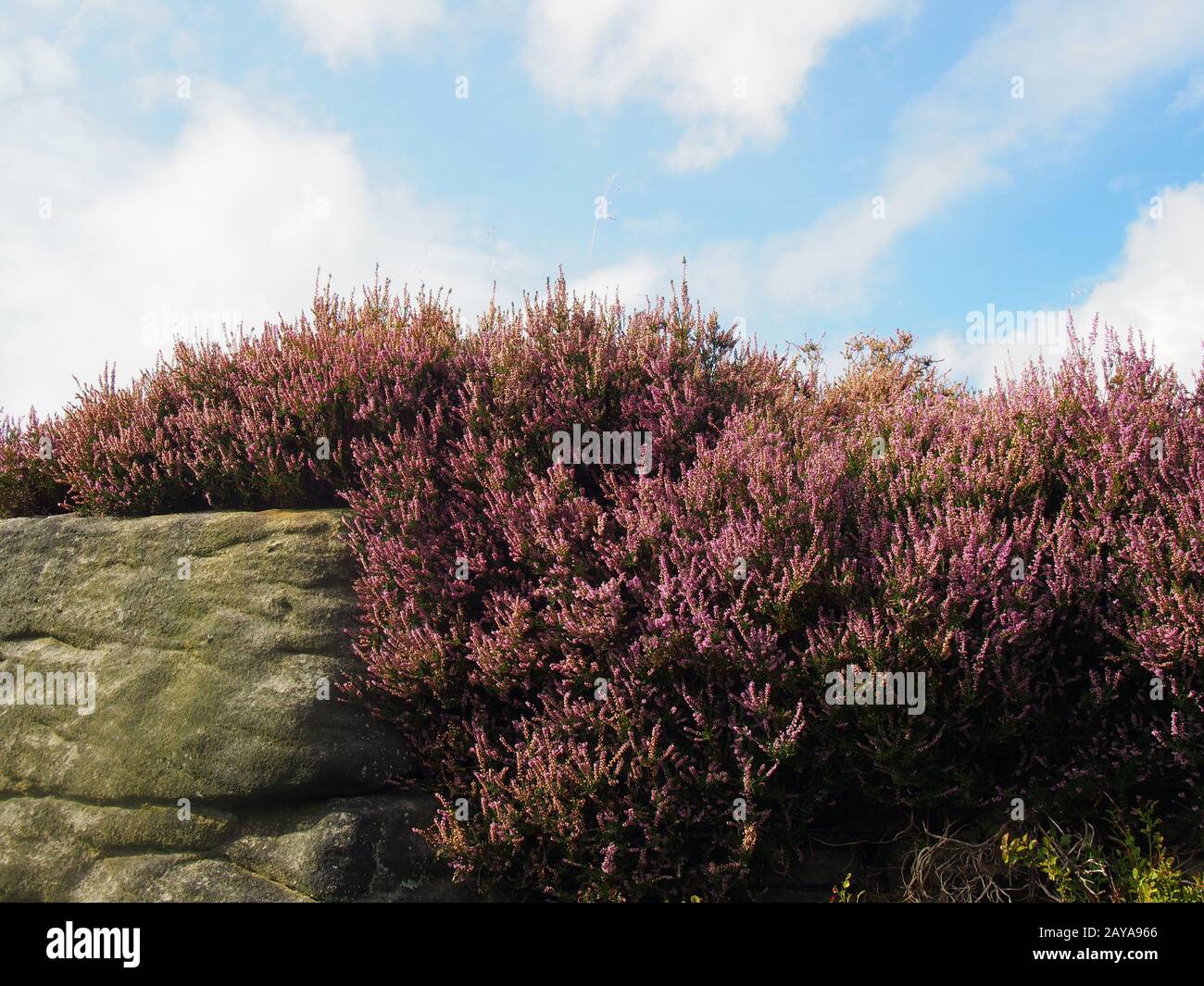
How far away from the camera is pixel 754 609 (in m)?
4.15

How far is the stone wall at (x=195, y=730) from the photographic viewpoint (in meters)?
4.39

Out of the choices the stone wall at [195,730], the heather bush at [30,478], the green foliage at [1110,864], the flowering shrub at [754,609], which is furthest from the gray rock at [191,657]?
the green foliage at [1110,864]

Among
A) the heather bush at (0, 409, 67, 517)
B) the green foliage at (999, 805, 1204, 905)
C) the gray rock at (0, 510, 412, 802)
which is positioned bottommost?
the green foliage at (999, 805, 1204, 905)

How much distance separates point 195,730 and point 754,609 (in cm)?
301

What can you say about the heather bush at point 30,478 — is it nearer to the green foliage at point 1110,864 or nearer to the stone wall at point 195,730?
the stone wall at point 195,730

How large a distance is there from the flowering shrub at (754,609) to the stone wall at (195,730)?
260 millimetres

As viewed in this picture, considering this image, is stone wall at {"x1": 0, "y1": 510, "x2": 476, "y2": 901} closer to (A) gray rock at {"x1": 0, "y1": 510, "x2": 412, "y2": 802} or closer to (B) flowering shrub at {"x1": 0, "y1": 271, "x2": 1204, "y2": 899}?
(A) gray rock at {"x1": 0, "y1": 510, "x2": 412, "y2": 802}

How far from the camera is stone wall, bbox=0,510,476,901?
4.39 m

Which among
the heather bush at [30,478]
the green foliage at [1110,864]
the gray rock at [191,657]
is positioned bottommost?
the green foliage at [1110,864]

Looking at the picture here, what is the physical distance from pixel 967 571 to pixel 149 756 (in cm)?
427

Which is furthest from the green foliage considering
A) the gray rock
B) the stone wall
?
the gray rock

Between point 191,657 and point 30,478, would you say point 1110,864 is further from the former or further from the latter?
point 30,478

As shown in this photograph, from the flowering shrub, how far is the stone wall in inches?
10.3
